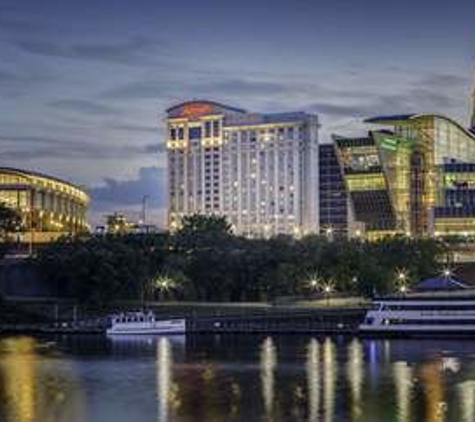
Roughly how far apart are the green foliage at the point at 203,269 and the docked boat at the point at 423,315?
33.6 meters

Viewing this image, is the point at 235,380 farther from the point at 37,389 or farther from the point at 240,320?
the point at 240,320

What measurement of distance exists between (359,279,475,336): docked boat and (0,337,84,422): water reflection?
136ft

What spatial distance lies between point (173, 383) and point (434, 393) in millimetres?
21929

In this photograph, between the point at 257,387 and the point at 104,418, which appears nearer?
the point at 104,418

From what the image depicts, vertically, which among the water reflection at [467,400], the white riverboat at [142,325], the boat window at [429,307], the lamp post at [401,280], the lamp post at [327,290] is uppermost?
the lamp post at [401,280]

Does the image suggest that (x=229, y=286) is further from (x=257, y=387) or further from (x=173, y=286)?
(x=257, y=387)

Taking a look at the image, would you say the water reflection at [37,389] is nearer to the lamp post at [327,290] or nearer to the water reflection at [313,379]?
the water reflection at [313,379]

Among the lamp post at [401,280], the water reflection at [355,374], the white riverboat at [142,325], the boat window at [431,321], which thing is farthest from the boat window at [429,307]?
the lamp post at [401,280]

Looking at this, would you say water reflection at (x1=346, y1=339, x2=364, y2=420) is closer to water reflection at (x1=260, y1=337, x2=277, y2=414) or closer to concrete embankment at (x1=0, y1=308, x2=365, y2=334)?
water reflection at (x1=260, y1=337, x2=277, y2=414)

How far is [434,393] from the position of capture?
318 ft

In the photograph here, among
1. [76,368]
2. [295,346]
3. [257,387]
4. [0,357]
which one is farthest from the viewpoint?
[295,346]

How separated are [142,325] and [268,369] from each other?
129ft

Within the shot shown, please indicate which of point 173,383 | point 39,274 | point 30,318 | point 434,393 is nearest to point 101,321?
point 30,318

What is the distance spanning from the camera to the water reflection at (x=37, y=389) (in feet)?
289
